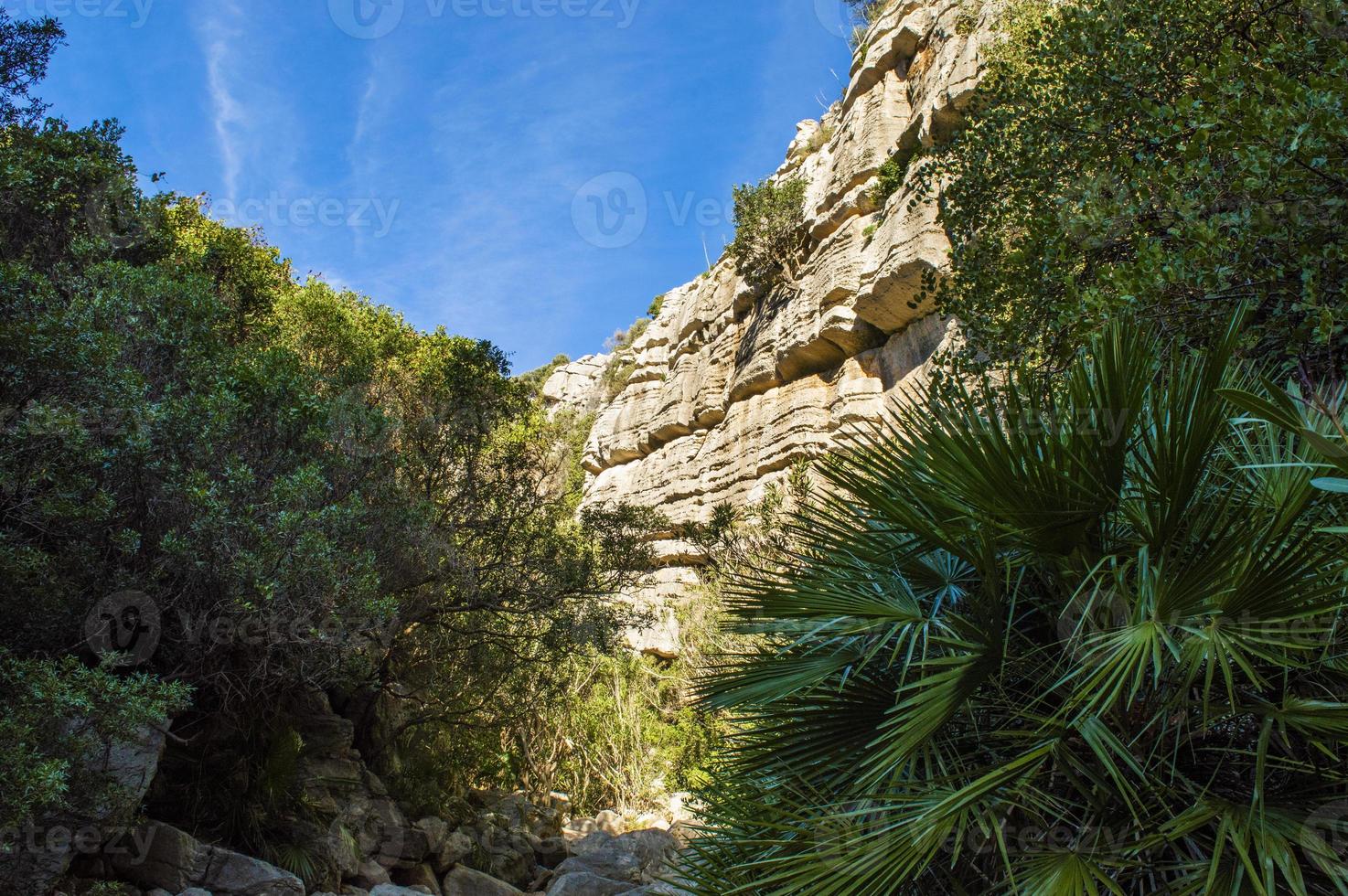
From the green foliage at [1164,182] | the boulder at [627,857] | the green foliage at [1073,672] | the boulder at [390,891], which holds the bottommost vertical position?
the boulder at [390,891]

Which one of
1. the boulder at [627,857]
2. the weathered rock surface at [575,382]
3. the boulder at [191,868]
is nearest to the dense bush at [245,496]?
the boulder at [191,868]

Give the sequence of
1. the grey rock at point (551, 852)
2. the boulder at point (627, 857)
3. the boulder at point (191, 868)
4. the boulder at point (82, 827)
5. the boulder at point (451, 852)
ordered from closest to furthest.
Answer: the boulder at point (82, 827) < the boulder at point (191, 868) < the boulder at point (627, 857) < the boulder at point (451, 852) < the grey rock at point (551, 852)

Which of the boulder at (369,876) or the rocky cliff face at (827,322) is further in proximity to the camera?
the rocky cliff face at (827,322)

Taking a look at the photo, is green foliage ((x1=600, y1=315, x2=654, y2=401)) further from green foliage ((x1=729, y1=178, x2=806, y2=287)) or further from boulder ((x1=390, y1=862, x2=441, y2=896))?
boulder ((x1=390, y1=862, x2=441, y2=896))

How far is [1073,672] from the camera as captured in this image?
3445 millimetres

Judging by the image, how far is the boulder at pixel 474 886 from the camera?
33.7 ft

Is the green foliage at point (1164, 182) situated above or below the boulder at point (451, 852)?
above

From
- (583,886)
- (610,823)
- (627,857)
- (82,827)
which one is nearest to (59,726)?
(82,827)

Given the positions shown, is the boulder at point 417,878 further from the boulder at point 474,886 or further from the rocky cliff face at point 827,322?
the rocky cliff face at point 827,322

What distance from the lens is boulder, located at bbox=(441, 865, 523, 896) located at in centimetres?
1027

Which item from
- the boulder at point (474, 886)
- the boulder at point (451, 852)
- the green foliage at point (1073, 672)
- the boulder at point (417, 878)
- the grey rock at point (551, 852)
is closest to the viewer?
the green foliage at point (1073, 672)

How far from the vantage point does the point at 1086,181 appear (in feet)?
23.0

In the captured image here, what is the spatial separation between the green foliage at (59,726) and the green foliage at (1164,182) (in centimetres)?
653

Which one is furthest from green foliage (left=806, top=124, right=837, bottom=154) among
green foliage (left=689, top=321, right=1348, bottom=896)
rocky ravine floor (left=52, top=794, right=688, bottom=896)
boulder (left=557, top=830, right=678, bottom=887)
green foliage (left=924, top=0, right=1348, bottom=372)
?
green foliage (left=689, top=321, right=1348, bottom=896)
